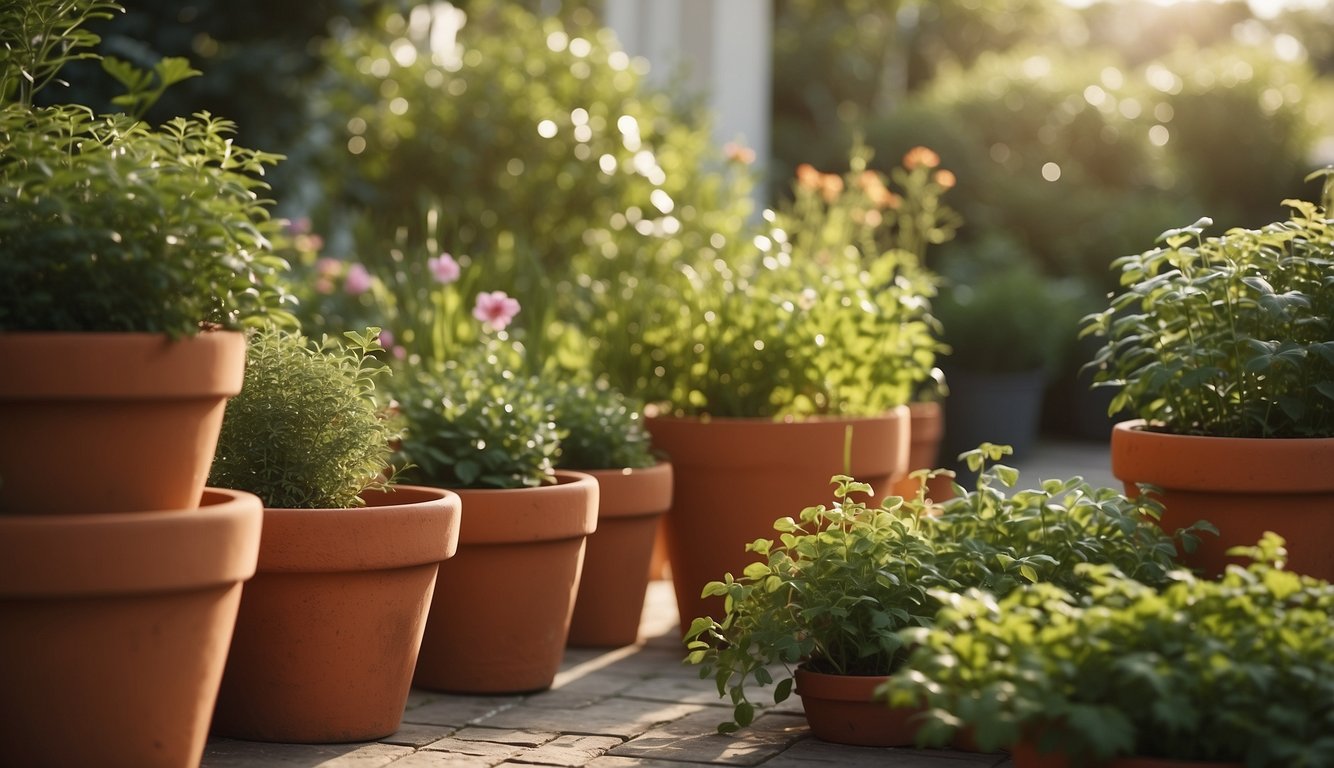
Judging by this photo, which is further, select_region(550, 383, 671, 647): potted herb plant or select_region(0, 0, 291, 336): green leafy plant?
select_region(550, 383, 671, 647): potted herb plant

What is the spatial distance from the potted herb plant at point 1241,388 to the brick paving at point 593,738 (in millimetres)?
699

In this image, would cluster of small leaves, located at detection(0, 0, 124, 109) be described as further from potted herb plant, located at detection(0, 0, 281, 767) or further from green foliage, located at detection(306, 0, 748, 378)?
green foliage, located at detection(306, 0, 748, 378)

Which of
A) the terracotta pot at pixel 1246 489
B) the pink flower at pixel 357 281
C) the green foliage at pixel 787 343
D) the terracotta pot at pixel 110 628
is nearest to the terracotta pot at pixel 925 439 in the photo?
the green foliage at pixel 787 343

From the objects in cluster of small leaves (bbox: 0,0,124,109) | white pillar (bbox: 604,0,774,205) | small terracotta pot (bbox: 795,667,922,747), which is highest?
white pillar (bbox: 604,0,774,205)

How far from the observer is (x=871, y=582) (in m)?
2.89

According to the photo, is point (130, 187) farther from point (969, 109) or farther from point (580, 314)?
point (969, 109)

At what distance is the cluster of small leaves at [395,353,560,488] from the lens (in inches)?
128

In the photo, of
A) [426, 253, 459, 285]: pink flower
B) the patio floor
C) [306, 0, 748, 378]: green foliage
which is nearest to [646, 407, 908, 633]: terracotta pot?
the patio floor

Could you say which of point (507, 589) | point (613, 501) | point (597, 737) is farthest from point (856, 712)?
point (613, 501)

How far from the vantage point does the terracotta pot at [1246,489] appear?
292 centimetres

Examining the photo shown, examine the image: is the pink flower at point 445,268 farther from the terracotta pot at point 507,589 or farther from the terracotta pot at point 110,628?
the terracotta pot at point 110,628

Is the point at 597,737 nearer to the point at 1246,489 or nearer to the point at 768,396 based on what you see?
the point at 768,396

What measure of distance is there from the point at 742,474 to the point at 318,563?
1.29m

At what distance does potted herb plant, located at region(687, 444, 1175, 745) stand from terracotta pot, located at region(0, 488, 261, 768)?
0.89 metres
